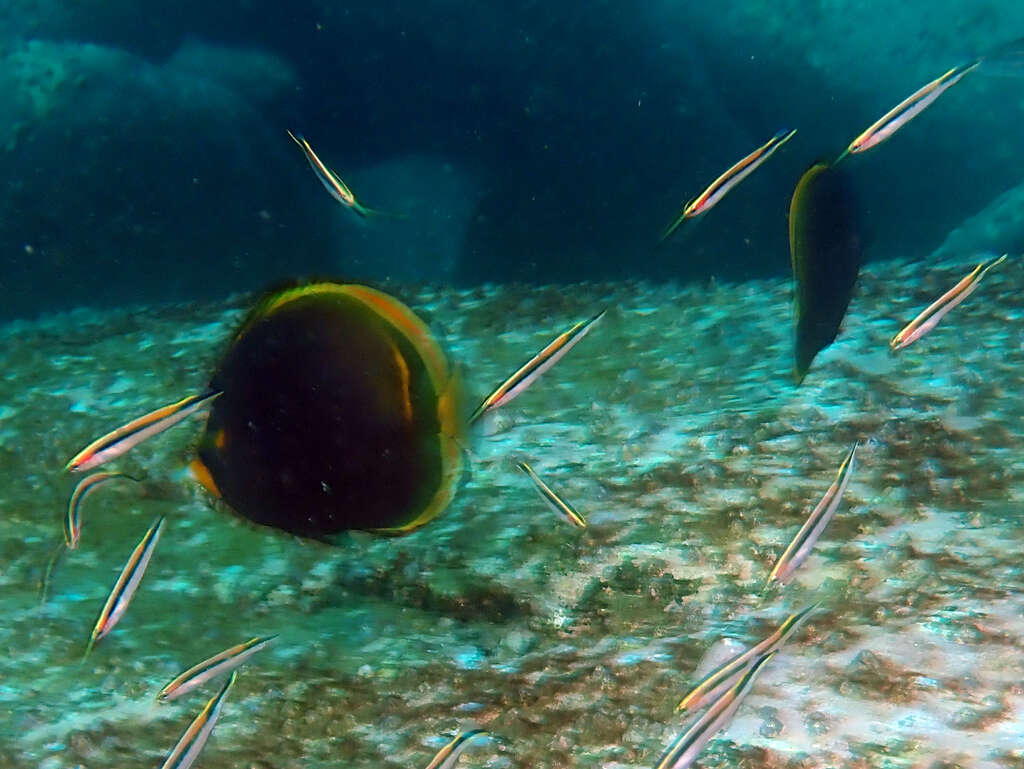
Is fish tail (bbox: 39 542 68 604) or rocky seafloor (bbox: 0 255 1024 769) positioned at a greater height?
rocky seafloor (bbox: 0 255 1024 769)

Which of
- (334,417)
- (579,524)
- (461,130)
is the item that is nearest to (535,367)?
(334,417)

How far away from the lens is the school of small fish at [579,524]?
174 cm

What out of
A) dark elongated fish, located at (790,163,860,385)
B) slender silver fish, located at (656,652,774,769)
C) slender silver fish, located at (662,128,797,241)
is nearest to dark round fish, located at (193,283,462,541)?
slender silver fish, located at (656,652,774,769)

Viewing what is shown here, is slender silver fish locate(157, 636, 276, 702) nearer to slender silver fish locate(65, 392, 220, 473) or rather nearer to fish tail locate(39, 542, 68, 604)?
slender silver fish locate(65, 392, 220, 473)

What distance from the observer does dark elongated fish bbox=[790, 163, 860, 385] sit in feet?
8.64

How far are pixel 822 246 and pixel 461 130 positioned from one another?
8.11 meters

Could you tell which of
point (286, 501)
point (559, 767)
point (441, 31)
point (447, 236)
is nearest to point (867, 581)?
point (559, 767)

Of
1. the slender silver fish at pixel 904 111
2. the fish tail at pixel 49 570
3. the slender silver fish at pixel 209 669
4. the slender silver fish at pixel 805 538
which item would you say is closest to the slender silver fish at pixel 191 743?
the slender silver fish at pixel 209 669

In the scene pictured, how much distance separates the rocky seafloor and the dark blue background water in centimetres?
487

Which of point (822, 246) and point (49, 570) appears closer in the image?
point (822, 246)

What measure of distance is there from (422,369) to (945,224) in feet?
36.2

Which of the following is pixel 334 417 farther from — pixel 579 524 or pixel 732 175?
pixel 732 175

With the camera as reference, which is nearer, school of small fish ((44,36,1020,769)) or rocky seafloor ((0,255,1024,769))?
school of small fish ((44,36,1020,769))

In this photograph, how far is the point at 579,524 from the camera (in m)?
2.90
